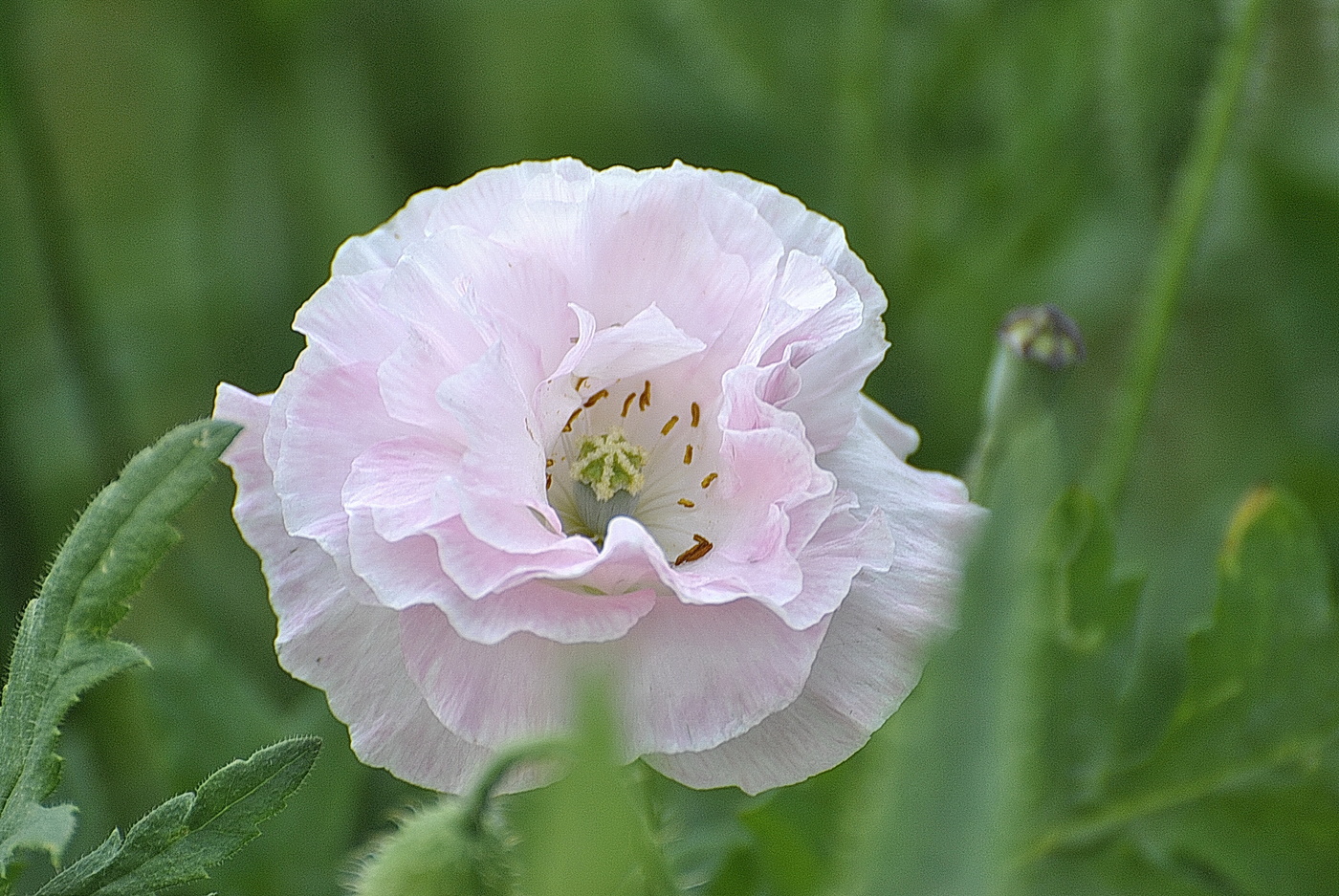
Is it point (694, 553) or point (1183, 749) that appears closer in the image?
point (694, 553)

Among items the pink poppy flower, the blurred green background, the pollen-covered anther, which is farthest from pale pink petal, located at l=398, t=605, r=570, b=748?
the blurred green background

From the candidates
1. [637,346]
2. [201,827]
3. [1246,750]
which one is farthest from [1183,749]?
[201,827]

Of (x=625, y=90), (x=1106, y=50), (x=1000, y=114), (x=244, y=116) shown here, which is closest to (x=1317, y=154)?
(x=1000, y=114)

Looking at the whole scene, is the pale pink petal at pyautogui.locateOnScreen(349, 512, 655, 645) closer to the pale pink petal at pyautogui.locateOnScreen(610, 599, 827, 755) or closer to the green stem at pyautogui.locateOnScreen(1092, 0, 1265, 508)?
the pale pink petal at pyautogui.locateOnScreen(610, 599, 827, 755)

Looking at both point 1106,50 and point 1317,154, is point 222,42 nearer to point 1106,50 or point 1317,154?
point 1106,50

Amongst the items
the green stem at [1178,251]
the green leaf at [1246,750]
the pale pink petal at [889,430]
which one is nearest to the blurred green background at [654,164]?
the green stem at [1178,251]

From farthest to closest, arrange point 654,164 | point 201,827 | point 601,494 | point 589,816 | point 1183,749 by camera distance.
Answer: point 654,164 → point 1183,749 → point 601,494 → point 201,827 → point 589,816

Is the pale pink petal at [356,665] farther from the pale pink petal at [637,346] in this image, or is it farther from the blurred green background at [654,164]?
the blurred green background at [654,164]

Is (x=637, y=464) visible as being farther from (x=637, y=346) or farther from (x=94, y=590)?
(x=94, y=590)
